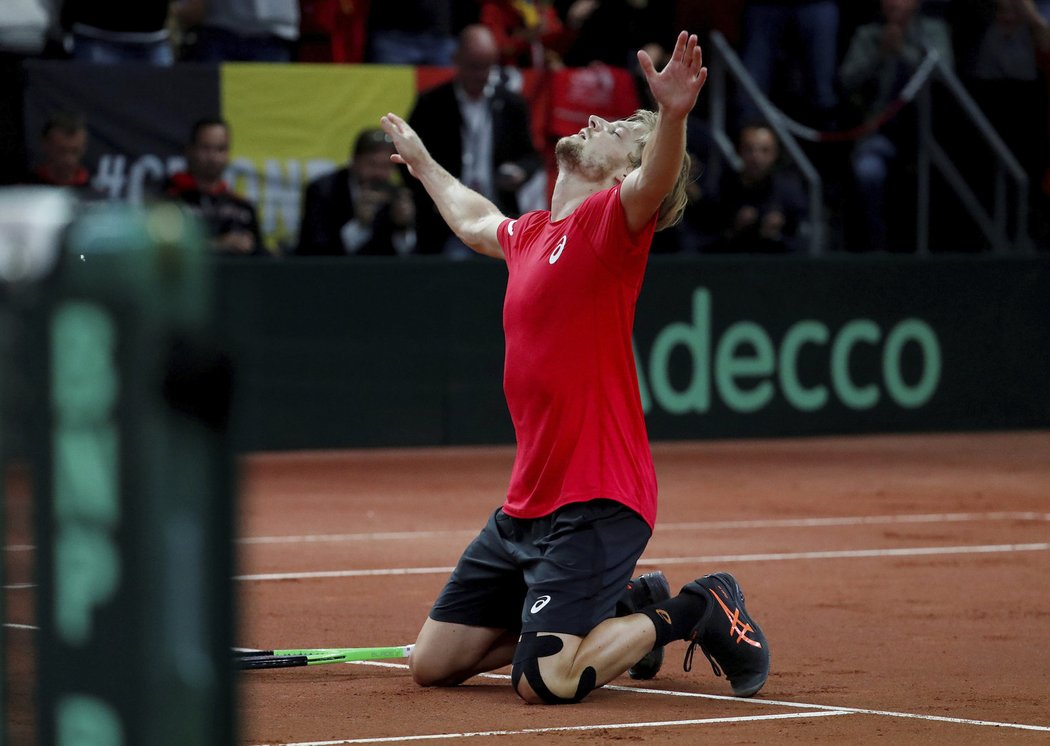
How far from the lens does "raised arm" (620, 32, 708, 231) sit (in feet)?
15.4

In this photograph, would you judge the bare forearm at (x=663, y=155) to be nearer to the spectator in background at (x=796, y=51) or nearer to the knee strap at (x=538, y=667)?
the knee strap at (x=538, y=667)

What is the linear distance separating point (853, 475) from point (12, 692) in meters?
11.3

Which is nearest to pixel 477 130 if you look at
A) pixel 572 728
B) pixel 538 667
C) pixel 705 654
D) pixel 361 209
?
pixel 361 209

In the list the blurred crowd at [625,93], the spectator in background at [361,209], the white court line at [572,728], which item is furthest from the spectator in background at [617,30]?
the white court line at [572,728]

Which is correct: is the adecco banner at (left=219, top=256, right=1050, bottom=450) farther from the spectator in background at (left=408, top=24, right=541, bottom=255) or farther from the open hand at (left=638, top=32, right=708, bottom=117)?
the open hand at (left=638, top=32, right=708, bottom=117)

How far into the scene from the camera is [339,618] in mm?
7199

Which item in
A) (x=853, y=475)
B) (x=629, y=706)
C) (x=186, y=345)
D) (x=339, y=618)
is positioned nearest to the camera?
(x=186, y=345)

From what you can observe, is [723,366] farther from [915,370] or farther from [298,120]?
[298,120]

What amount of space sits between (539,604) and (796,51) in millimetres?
11046

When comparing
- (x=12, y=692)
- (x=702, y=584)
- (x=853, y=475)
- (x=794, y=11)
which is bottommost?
(x=853, y=475)

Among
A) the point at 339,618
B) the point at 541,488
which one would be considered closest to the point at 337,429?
the point at 339,618

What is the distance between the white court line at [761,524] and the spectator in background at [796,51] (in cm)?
552

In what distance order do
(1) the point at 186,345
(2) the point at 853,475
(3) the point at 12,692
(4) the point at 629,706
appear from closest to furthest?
1. (1) the point at 186,345
2. (3) the point at 12,692
3. (4) the point at 629,706
4. (2) the point at 853,475

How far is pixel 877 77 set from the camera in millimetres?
15836
